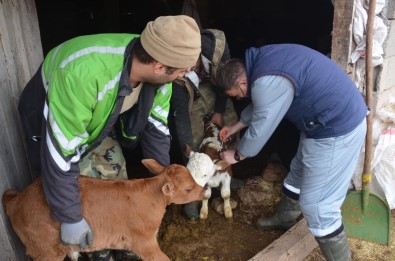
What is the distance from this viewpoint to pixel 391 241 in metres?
4.29

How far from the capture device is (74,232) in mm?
2537

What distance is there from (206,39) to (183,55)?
1706mm

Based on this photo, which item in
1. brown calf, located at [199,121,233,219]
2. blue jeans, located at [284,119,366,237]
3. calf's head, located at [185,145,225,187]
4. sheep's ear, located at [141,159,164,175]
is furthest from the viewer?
brown calf, located at [199,121,233,219]

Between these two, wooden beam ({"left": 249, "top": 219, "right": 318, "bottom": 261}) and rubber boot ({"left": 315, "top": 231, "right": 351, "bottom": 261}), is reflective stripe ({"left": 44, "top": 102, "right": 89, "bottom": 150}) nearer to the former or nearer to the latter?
wooden beam ({"left": 249, "top": 219, "right": 318, "bottom": 261})

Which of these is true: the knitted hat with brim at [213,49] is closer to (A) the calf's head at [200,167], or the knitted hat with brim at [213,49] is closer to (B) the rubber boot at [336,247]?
(A) the calf's head at [200,167]

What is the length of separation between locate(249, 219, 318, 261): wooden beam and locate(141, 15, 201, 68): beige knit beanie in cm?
210

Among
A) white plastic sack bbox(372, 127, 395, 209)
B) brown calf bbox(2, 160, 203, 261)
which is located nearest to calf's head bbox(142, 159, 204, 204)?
brown calf bbox(2, 160, 203, 261)

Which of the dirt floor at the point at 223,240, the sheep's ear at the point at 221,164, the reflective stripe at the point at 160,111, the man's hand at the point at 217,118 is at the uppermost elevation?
the reflective stripe at the point at 160,111

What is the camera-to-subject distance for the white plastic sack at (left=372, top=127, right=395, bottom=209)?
14.5 ft

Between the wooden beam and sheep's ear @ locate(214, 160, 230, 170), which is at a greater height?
sheep's ear @ locate(214, 160, 230, 170)

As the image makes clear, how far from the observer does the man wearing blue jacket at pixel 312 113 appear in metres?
3.08

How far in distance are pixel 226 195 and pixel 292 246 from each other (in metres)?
1.01

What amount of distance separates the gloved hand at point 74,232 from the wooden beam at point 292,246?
5.41ft

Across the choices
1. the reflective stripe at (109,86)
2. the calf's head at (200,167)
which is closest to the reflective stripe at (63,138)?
the reflective stripe at (109,86)
